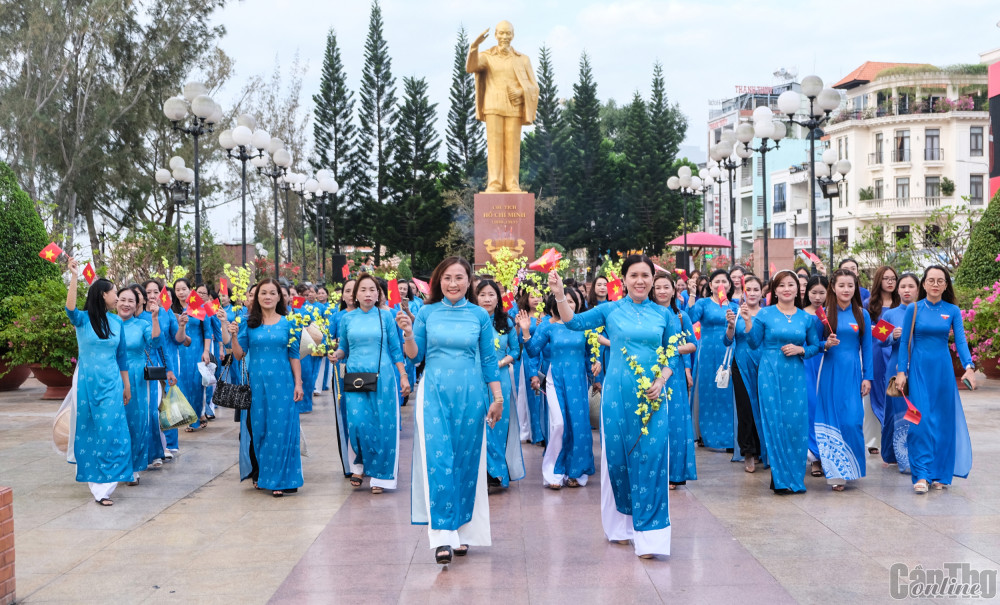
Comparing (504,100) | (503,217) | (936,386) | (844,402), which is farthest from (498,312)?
(504,100)

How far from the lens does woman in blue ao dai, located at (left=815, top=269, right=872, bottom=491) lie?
637 cm

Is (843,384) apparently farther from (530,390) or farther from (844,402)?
(530,390)

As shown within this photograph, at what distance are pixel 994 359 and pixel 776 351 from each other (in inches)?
312

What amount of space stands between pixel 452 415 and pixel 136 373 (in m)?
3.13

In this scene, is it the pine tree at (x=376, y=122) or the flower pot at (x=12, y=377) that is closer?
the flower pot at (x=12, y=377)

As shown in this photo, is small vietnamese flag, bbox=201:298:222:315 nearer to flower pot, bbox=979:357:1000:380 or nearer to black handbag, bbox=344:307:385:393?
black handbag, bbox=344:307:385:393

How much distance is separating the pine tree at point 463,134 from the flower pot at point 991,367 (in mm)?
25970

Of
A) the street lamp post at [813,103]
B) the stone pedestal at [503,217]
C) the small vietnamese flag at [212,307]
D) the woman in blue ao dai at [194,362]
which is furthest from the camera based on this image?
the stone pedestal at [503,217]

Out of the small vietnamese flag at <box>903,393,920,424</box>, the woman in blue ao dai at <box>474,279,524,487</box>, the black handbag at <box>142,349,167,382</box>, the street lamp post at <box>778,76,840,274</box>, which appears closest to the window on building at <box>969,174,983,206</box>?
the street lamp post at <box>778,76,840,274</box>

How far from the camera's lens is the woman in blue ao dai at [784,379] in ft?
20.2

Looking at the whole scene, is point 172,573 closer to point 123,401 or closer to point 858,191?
point 123,401

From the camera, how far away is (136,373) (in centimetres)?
675

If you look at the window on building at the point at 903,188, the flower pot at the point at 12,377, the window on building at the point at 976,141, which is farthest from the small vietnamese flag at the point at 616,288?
the window on building at the point at 976,141

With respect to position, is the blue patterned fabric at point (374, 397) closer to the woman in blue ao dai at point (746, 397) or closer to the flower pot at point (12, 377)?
the woman in blue ao dai at point (746, 397)
